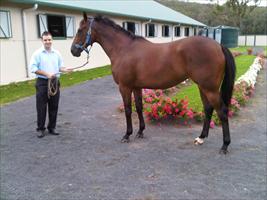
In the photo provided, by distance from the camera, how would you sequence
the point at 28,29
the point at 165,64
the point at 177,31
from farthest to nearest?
the point at 177,31
the point at 28,29
the point at 165,64

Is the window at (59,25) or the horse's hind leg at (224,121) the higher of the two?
the window at (59,25)

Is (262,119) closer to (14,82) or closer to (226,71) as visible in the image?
(226,71)

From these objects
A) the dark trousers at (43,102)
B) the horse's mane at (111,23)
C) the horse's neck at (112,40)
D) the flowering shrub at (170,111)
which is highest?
the horse's mane at (111,23)

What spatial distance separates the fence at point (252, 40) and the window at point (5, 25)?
40.0 metres

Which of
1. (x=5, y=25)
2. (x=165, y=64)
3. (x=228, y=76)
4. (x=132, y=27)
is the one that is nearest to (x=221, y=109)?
(x=228, y=76)

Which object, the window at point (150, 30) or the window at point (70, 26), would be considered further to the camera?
the window at point (150, 30)

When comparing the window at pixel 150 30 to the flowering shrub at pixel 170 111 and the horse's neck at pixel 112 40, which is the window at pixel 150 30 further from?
the horse's neck at pixel 112 40

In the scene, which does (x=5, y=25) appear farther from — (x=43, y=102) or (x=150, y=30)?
(x=150, y=30)

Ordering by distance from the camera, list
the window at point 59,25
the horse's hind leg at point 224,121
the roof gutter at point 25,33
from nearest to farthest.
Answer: the horse's hind leg at point 224,121 → the roof gutter at point 25,33 → the window at point 59,25

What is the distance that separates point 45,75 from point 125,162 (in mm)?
2062

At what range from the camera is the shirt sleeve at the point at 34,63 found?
4.58m

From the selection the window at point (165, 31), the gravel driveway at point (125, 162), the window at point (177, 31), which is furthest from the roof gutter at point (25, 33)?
the window at point (177, 31)

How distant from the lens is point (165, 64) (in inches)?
168

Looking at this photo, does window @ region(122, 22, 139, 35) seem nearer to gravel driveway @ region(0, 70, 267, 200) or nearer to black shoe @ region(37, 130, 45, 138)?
gravel driveway @ region(0, 70, 267, 200)
